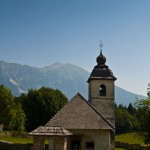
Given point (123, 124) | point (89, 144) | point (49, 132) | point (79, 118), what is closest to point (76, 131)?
point (79, 118)

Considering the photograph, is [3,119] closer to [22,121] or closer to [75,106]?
[22,121]

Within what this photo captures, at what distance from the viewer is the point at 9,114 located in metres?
66.9

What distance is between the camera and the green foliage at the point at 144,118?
2823cm

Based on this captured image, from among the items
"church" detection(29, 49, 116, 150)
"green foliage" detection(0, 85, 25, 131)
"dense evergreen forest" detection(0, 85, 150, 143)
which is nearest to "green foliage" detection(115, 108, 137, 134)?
"dense evergreen forest" detection(0, 85, 150, 143)

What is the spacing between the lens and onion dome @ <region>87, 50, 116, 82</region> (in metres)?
43.0

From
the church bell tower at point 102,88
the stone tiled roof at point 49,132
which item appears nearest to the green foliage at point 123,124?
the church bell tower at point 102,88

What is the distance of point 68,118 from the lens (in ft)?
104

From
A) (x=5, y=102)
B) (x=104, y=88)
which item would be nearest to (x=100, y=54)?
(x=104, y=88)

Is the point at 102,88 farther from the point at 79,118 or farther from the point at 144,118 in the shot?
the point at 144,118

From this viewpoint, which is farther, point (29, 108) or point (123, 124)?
point (123, 124)

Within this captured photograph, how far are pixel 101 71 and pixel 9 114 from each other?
97.6ft

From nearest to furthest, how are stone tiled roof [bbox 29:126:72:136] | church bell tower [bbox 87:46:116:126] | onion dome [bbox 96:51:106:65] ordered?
stone tiled roof [bbox 29:126:72:136] → church bell tower [bbox 87:46:116:126] → onion dome [bbox 96:51:106:65]

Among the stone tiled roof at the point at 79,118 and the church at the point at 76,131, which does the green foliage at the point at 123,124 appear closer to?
the church at the point at 76,131

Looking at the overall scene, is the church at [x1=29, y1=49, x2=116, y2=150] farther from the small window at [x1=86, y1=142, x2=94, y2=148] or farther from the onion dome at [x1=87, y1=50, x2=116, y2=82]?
the onion dome at [x1=87, y1=50, x2=116, y2=82]
